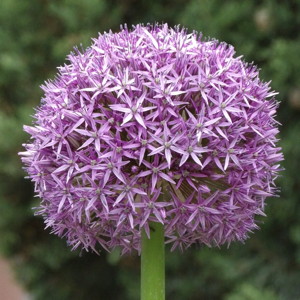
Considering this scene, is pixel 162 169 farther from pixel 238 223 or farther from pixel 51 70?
pixel 51 70

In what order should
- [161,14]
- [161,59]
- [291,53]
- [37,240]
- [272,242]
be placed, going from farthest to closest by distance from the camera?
[37,240] < [161,14] < [272,242] < [291,53] < [161,59]

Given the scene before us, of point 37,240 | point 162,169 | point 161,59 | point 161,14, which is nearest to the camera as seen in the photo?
point 162,169

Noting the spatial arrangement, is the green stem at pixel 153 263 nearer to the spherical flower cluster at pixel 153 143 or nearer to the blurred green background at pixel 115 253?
the spherical flower cluster at pixel 153 143

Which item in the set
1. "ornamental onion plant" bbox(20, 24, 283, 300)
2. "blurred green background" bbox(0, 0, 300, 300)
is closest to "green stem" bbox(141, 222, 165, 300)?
"ornamental onion plant" bbox(20, 24, 283, 300)

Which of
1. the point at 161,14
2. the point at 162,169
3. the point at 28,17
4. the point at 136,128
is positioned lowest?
the point at 162,169

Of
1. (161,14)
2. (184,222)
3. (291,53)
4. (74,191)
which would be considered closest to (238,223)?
(184,222)

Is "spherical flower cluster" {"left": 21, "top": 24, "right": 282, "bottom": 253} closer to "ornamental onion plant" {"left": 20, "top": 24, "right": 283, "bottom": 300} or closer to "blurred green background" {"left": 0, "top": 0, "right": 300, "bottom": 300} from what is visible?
"ornamental onion plant" {"left": 20, "top": 24, "right": 283, "bottom": 300}

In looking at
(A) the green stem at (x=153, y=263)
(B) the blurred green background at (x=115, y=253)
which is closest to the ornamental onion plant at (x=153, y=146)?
(A) the green stem at (x=153, y=263)
